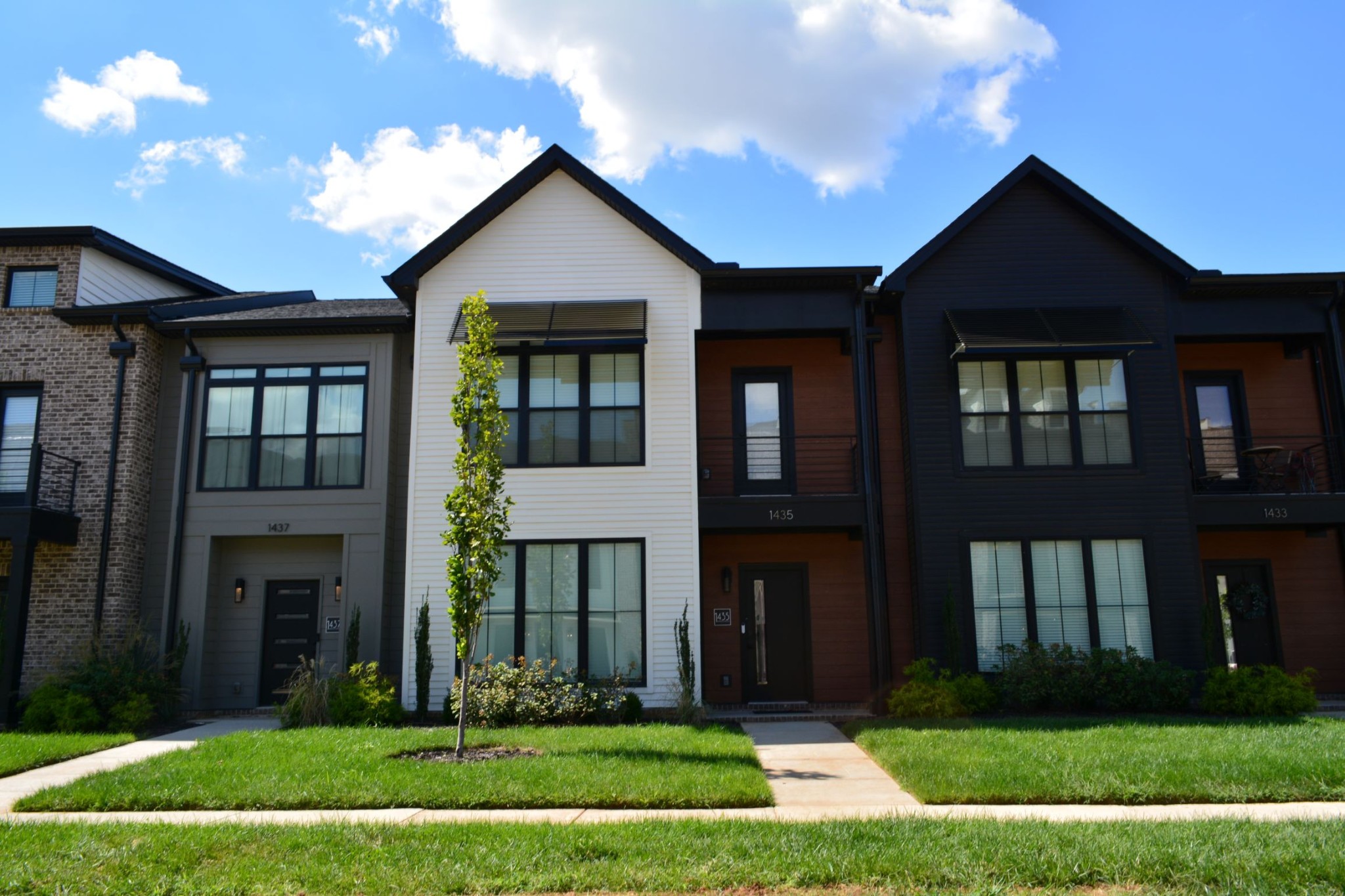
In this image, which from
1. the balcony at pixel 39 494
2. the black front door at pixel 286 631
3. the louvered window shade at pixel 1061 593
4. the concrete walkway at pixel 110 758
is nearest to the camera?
the concrete walkway at pixel 110 758

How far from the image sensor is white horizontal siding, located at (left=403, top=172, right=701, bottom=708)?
14805 millimetres

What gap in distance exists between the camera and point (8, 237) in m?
16.3

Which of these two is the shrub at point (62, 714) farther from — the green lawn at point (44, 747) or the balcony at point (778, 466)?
the balcony at point (778, 466)

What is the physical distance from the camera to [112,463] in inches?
609

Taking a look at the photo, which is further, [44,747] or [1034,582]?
[1034,582]

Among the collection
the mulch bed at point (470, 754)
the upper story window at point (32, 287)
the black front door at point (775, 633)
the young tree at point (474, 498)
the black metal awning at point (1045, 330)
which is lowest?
the mulch bed at point (470, 754)

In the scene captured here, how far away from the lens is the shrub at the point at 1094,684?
13.9 m

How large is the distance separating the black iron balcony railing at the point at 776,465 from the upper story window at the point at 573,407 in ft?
4.99

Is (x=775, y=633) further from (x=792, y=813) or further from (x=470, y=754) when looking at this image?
(x=792, y=813)

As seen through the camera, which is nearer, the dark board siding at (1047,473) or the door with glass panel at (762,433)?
the dark board siding at (1047,473)

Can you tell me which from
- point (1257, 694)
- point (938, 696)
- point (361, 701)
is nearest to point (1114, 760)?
point (938, 696)

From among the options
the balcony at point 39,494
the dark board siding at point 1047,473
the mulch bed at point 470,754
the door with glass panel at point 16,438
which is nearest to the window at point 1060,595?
the dark board siding at point 1047,473

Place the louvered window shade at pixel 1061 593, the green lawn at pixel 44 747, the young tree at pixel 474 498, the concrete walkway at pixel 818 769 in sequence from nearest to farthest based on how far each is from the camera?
the concrete walkway at pixel 818 769 < the green lawn at pixel 44 747 < the young tree at pixel 474 498 < the louvered window shade at pixel 1061 593

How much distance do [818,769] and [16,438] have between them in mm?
14385
